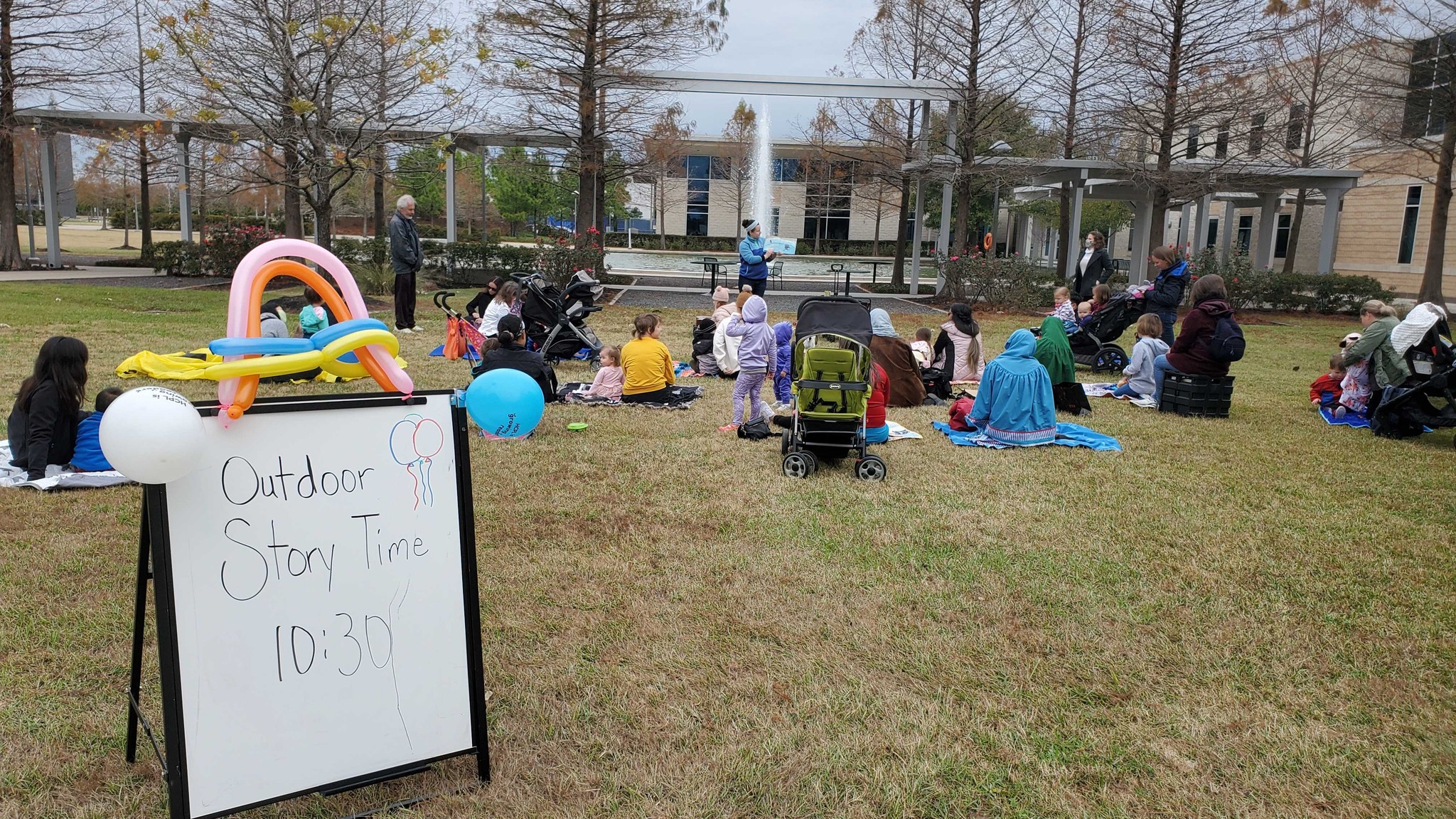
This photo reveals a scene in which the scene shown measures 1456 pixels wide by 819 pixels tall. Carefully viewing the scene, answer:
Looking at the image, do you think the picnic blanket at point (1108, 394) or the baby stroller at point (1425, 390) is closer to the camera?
the baby stroller at point (1425, 390)

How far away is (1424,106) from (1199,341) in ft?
68.3

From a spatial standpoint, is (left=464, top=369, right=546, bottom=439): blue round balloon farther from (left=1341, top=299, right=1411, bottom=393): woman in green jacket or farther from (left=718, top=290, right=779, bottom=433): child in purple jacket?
(left=1341, top=299, right=1411, bottom=393): woman in green jacket

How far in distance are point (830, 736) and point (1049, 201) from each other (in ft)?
137

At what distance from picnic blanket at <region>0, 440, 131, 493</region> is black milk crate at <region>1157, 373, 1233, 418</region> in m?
9.19

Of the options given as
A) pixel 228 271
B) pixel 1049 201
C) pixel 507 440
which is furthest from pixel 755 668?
pixel 1049 201

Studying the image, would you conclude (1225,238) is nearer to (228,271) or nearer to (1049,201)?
(1049,201)

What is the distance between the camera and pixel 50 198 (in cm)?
2184

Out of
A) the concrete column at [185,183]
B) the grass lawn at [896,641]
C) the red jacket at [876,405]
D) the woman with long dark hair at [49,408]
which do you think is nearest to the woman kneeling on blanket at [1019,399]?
the grass lawn at [896,641]

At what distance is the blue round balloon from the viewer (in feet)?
22.0

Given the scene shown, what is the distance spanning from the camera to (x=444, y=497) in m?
2.74

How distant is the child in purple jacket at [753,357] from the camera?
298 inches

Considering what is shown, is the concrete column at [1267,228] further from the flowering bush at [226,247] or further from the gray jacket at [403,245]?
the flowering bush at [226,247]

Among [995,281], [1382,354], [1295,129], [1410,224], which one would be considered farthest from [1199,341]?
[1410,224]

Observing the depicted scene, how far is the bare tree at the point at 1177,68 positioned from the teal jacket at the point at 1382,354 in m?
13.9
